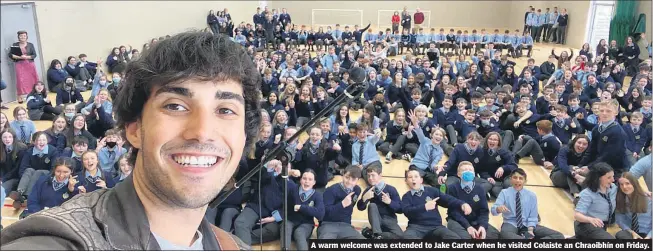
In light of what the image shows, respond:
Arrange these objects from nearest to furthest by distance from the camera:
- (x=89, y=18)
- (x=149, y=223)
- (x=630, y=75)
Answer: (x=149, y=223) → (x=89, y=18) → (x=630, y=75)

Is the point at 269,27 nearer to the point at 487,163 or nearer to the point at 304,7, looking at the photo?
the point at 304,7

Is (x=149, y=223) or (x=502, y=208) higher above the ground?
(x=149, y=223)

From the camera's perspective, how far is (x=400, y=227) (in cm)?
455

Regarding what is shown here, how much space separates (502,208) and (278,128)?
3.19 metres

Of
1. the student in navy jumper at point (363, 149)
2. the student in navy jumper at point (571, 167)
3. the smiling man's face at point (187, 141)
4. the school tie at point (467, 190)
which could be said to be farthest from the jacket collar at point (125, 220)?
the student in navy jumper at point (571, 167)

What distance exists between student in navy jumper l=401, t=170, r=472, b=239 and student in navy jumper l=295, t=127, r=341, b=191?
1.45m

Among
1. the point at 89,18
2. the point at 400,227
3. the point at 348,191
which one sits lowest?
the point at 400,227

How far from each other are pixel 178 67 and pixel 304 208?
3445 millimetres

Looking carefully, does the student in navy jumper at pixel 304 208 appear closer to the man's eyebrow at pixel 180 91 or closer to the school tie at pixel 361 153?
the school tie at pixel 361 153

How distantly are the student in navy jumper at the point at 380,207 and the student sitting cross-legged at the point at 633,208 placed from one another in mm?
1901

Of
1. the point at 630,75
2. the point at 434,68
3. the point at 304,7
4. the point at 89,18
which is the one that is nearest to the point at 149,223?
the point at 89,18

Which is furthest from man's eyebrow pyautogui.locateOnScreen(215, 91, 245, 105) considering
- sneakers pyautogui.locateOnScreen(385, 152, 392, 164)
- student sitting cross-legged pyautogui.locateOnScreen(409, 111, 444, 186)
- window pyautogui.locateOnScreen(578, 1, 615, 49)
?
window pyautogui.locateOnScreen(578, 1, 615, 49)

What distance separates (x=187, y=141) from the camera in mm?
988

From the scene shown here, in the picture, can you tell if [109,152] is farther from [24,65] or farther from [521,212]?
[24,65]
